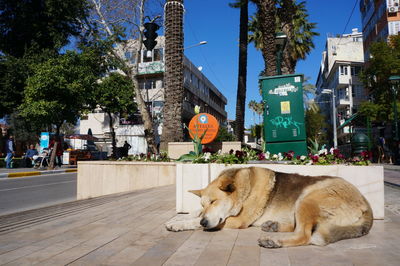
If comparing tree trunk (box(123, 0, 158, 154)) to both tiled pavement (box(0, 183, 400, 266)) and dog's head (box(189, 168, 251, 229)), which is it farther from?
dog's head (box(189, 168, 251, 229))

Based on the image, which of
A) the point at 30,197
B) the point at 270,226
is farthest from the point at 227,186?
the point at 30,197

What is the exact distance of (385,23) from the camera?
109ft

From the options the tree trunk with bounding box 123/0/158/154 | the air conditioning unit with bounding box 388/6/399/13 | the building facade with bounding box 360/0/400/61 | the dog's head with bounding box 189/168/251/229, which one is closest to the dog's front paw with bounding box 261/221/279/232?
the dog's head with bounding box 189/168/251/229

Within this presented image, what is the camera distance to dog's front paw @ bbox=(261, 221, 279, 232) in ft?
10.5

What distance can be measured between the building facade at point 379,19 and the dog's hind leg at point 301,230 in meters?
32.7

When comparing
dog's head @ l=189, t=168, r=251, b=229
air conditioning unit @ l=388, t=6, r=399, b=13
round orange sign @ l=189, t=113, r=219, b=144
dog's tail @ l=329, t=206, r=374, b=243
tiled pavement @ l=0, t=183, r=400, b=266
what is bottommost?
tiled pavement @ l=0, t=183, r=400, b=266

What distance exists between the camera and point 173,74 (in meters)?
10.3

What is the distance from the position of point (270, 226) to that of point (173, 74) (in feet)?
25.7

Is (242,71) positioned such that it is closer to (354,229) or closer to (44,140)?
(354,229)

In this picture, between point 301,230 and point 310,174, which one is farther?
point 310,174

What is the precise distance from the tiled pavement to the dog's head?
0.19 metres

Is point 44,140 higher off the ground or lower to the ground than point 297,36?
lower

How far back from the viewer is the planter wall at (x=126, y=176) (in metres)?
7.82

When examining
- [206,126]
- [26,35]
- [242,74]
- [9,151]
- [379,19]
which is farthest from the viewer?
[379,19]
